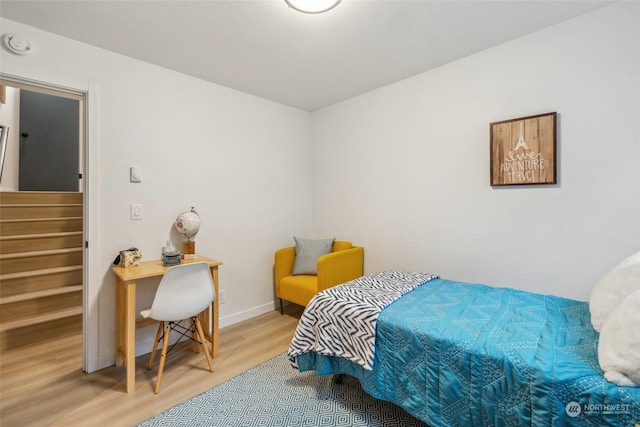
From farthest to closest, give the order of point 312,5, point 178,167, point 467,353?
point 178,167 → point 312,5 → point 467,353

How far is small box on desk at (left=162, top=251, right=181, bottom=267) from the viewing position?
7.34 feet

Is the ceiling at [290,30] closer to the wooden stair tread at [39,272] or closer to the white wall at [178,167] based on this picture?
the white wall at [178,167]

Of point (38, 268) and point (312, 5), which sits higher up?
point (312, 5)

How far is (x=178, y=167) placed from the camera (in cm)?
262

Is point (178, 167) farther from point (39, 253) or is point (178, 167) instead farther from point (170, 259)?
point (39, 253)

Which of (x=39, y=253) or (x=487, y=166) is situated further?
(x=39, y=253)

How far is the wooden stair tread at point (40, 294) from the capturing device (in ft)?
8.58

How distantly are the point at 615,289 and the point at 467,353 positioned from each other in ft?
2.62

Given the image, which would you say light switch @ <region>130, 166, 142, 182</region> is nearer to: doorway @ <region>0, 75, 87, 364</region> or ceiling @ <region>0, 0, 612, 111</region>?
ceiling @ <region>0, 0, 612, 111</region>

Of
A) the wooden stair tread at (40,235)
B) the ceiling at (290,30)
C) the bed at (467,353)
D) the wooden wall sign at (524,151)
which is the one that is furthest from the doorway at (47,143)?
the wooden wall sign at (524,151)

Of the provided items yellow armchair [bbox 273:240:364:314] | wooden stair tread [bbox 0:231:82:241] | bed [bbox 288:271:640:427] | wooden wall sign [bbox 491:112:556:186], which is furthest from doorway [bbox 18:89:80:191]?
wooden wall sign [bbox 491:112:556:186]

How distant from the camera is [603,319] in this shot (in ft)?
4.44

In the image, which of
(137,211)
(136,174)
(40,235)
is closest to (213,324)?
(137,211)

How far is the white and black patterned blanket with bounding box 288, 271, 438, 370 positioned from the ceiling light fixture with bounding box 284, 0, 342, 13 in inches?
69.4
